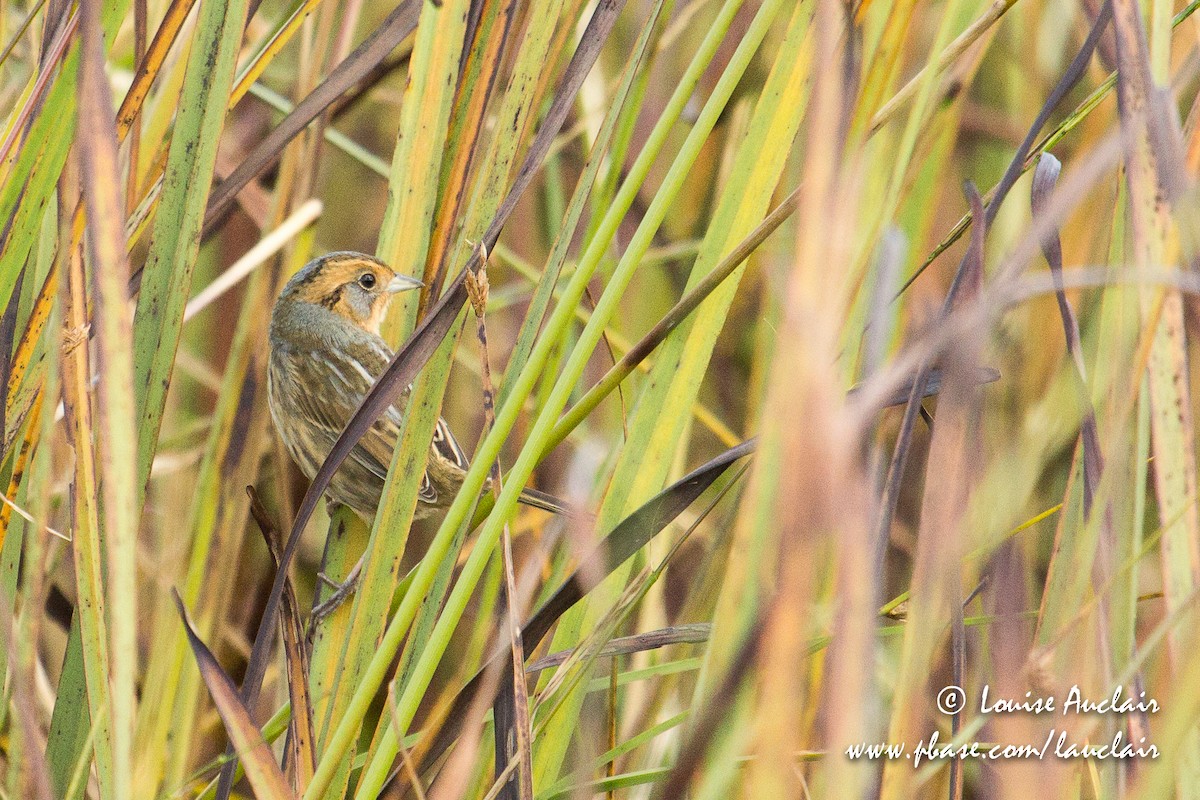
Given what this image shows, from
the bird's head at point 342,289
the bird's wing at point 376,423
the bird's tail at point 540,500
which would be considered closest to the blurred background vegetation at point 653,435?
the bird's tail at point 540,500

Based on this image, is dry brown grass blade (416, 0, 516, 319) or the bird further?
the bird

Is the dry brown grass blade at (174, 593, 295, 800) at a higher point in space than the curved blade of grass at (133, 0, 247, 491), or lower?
lower

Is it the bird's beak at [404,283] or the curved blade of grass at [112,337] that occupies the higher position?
the bird's beak at [404,283]

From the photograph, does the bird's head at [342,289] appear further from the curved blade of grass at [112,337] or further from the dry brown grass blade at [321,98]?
the curved blade of grass at [112,337]

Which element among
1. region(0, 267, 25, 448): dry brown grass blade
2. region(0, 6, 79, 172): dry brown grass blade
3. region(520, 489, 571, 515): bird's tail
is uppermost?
region(0, 6, 79, 172): dry brown grass blade

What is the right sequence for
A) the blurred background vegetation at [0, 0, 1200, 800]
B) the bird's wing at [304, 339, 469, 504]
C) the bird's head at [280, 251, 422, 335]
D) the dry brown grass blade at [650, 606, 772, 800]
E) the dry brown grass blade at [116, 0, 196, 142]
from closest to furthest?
the dry brown grass blade at [650, 606, 772, 800], the blurred background vegetation at [0, 0, 1200, 800], the dry brown grass blade at [116, 0, 196, 142], the bird's wing at [304, 339, 469, 504], the bird's head at [280, 251, 422, 335]

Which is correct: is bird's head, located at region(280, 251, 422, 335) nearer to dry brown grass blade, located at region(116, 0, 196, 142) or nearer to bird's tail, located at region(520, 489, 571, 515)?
bird's tail, located at region(520, 489, 571, 515)

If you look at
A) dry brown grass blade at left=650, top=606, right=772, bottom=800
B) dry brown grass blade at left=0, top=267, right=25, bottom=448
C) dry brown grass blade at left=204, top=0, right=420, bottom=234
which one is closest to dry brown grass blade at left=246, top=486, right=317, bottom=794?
dry brown grass blade at left=0, top=267, right=25, bottom=448

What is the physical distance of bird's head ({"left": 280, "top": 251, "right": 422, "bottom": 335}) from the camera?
104 inches

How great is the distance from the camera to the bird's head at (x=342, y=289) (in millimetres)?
2652

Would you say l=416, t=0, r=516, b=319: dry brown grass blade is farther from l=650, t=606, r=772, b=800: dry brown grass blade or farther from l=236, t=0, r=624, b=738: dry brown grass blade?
l=650, t=606, r=772, b=800: dry brown grass blade

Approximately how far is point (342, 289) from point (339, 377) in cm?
31

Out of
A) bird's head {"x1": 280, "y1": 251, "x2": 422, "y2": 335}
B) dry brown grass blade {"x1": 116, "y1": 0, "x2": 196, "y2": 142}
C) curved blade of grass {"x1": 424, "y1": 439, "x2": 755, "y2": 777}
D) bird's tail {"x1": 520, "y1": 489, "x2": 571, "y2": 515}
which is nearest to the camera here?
curved blade of grass {"x1": 424, "y1": 439, "x2": 755, "y2": 777}

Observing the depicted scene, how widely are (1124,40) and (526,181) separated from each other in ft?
1.90
